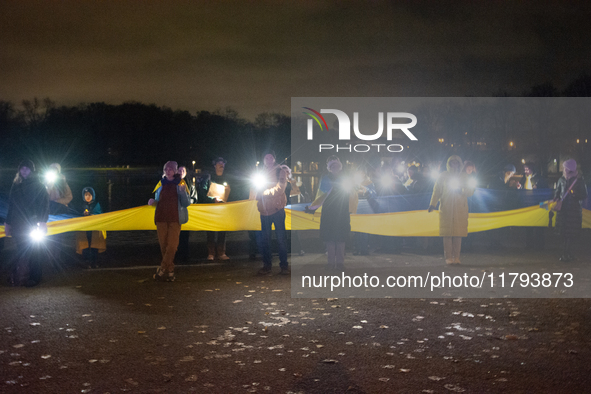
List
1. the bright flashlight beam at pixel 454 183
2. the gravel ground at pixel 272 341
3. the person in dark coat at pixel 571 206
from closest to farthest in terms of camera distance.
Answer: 1. the gravel ground at pixel 272 341
2. the bright flashlight beam at pixel 454 183
3. the person in dark coat at pixel 571 206

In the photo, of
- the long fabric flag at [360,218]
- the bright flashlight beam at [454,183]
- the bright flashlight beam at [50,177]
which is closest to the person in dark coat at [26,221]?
the long fabric flag at [360,218]

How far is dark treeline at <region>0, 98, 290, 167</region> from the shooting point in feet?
393

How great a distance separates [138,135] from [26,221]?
396 ft

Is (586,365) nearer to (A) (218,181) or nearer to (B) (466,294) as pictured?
(B) (466,294)

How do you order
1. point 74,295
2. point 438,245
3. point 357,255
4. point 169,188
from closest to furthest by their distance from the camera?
point 74,295 → point 169,188 → point 357,255 → point 438,245

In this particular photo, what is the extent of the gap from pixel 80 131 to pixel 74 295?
397 feet

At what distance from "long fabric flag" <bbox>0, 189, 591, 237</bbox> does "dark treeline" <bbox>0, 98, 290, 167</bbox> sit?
105m

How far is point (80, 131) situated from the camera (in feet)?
398

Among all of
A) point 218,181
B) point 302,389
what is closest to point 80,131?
point 218,181

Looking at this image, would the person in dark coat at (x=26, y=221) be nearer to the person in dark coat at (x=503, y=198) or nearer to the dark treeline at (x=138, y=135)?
the person in dark coat at (x=503, y=198)

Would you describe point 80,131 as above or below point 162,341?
above

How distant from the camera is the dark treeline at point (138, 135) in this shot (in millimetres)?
119812

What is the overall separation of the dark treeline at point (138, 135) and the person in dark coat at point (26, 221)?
108235 millimetres

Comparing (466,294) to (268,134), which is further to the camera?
(268,134)
